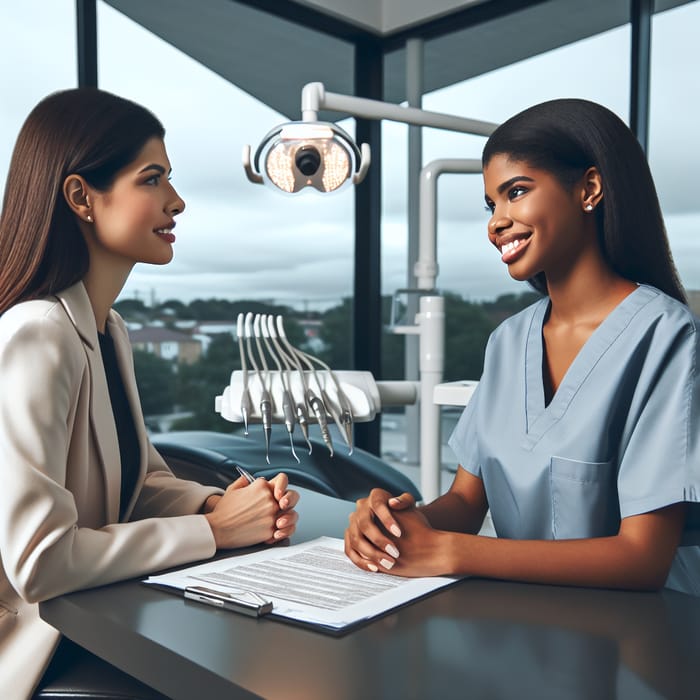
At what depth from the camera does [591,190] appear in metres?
1.07

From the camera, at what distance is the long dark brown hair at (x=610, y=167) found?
3.39ft

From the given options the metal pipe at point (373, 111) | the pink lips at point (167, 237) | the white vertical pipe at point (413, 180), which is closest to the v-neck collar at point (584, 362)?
the pink lips at point (167, 237)

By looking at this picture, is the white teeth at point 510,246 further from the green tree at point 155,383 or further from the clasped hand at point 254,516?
the green tree at point 155,383

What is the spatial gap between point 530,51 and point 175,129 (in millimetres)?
1466

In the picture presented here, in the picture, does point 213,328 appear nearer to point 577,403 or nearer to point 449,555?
point 577,403

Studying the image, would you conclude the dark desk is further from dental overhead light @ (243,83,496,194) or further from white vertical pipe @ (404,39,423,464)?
white vertical pipe @ (404,39,423,464)

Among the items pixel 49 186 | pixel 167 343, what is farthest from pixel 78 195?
pixel 167 343

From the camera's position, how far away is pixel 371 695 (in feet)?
1.93

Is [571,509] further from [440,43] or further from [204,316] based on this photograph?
[440,43]

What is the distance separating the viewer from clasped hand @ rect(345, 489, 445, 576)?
0.87m

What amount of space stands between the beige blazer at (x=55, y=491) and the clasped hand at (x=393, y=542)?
201 mm

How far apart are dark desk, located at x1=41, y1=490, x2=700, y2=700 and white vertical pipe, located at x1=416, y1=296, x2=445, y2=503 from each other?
3.26 feet

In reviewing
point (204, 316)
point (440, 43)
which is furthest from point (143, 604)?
point (440, 43)

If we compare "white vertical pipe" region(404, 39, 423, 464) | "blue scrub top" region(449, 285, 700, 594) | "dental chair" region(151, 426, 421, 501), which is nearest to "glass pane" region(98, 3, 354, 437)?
"dental chair" region(151, 426, 421, 501)
